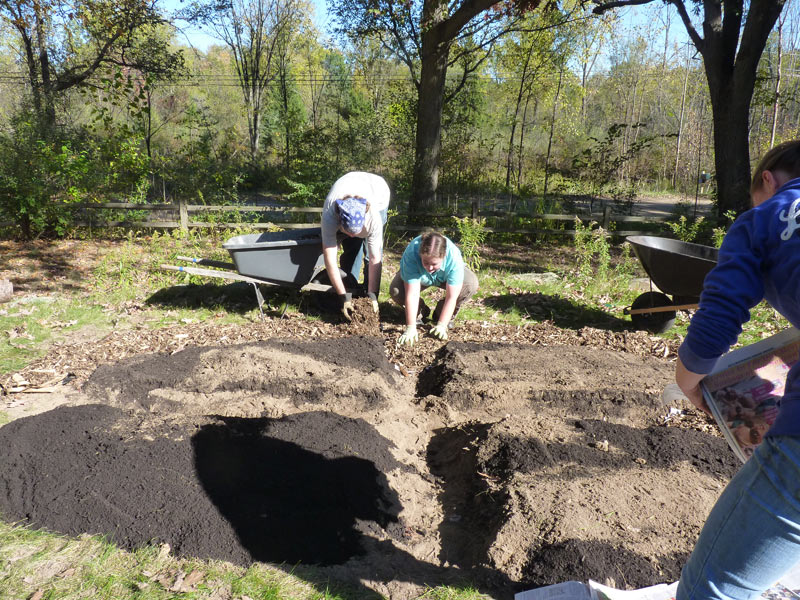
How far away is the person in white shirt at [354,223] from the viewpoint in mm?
5055

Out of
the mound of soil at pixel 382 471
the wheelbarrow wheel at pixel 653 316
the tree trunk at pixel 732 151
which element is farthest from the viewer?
the tree trunk at pixel 732 151

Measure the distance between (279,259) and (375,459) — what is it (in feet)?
9.36

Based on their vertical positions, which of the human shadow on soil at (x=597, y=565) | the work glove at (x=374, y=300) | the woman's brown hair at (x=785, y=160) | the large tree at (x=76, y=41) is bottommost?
the human shadow on soil at (x=597, y=565)

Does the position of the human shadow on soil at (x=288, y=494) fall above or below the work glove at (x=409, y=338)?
below

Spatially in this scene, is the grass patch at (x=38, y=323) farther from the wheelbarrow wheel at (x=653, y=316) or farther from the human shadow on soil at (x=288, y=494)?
the wheelbarrow wheel at (x=653, y=316)

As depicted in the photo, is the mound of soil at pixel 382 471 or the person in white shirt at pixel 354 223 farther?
the person in white shirt at pixel 354 223

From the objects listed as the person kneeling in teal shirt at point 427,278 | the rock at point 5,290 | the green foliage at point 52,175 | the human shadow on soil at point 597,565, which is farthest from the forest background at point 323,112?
the human shadow on soil at point 597,565

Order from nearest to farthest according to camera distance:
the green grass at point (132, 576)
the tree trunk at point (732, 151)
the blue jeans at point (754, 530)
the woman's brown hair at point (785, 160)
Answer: the blue jeans at point (754, 530) < the woman's brown hair at point (785, 160) < the green grass at point (132, 576) < the tree trunk at point (732, 151)

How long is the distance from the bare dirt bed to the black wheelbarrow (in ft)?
2.60

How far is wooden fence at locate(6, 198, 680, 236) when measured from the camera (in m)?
9.58

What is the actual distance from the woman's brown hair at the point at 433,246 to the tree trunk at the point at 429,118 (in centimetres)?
620

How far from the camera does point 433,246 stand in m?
4.48

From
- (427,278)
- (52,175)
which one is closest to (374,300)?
(427,278)

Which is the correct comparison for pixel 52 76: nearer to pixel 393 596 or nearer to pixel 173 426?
pixel 173 426
